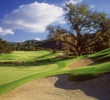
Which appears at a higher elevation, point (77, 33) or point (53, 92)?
point (77, 33)

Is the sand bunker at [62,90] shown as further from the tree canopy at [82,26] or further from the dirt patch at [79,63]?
the tree canopy at [82,26]

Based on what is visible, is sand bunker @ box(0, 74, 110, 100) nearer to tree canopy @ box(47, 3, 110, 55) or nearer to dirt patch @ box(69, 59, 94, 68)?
dirt patch @ box(69, 59, 94, 68)

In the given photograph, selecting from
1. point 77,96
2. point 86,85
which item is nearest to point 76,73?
point 86,85

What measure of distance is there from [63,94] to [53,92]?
2.64ft

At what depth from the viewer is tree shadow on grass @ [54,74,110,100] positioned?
11.3 metres

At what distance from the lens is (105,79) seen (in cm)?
1273

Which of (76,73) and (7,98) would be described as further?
(76,73)

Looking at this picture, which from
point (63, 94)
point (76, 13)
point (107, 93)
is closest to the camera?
point (107, 93)

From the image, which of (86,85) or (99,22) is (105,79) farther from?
(99,22)

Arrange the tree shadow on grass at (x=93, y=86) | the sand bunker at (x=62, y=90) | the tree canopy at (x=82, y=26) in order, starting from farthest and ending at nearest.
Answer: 1. the tree canopy at (x=82, y=26)
2. the sand bunker at (x=62, y=90)
3. the tree shadow on grass at (x=93, y=86)

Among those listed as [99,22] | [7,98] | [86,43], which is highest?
[99,22]

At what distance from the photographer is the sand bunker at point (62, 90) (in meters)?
11.6

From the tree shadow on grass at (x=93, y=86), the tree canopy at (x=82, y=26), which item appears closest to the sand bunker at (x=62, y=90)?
the tree shadow on grass at (x=93, y=86)

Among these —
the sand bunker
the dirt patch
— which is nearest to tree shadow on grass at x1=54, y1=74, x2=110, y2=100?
the sand bunker
